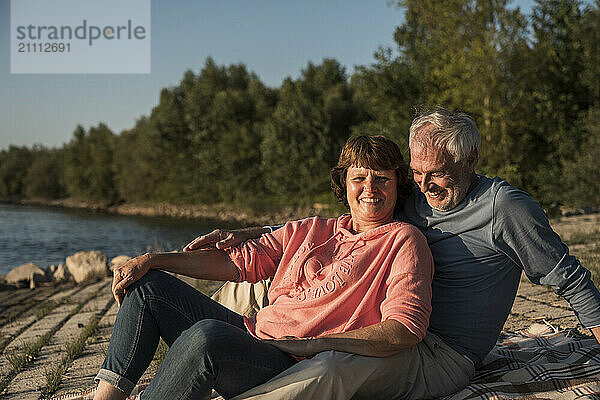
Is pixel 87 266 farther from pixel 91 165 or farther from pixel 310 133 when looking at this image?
pixel 91 165

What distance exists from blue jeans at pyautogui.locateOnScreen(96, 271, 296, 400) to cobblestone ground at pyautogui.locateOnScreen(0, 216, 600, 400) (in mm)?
1274

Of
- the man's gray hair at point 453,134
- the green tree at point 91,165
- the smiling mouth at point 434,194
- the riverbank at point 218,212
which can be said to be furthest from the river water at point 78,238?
the green tree at point 91,165

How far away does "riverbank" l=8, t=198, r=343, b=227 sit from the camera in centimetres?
3594

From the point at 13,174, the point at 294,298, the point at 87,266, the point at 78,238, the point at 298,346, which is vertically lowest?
the point at 78,238

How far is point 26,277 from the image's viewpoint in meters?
13.9

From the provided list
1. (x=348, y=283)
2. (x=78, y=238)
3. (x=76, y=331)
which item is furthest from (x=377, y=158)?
(x=78, y=238)

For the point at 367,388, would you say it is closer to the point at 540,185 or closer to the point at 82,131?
the point at 540,185

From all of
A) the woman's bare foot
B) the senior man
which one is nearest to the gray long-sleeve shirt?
the senior man

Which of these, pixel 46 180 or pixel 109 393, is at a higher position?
pixel 46 180

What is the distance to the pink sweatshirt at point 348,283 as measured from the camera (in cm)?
253

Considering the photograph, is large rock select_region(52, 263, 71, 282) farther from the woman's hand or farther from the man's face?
the man's face

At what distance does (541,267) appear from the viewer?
103 inches

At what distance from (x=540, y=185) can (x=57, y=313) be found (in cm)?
1696

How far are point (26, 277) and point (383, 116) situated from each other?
50.4 ft
